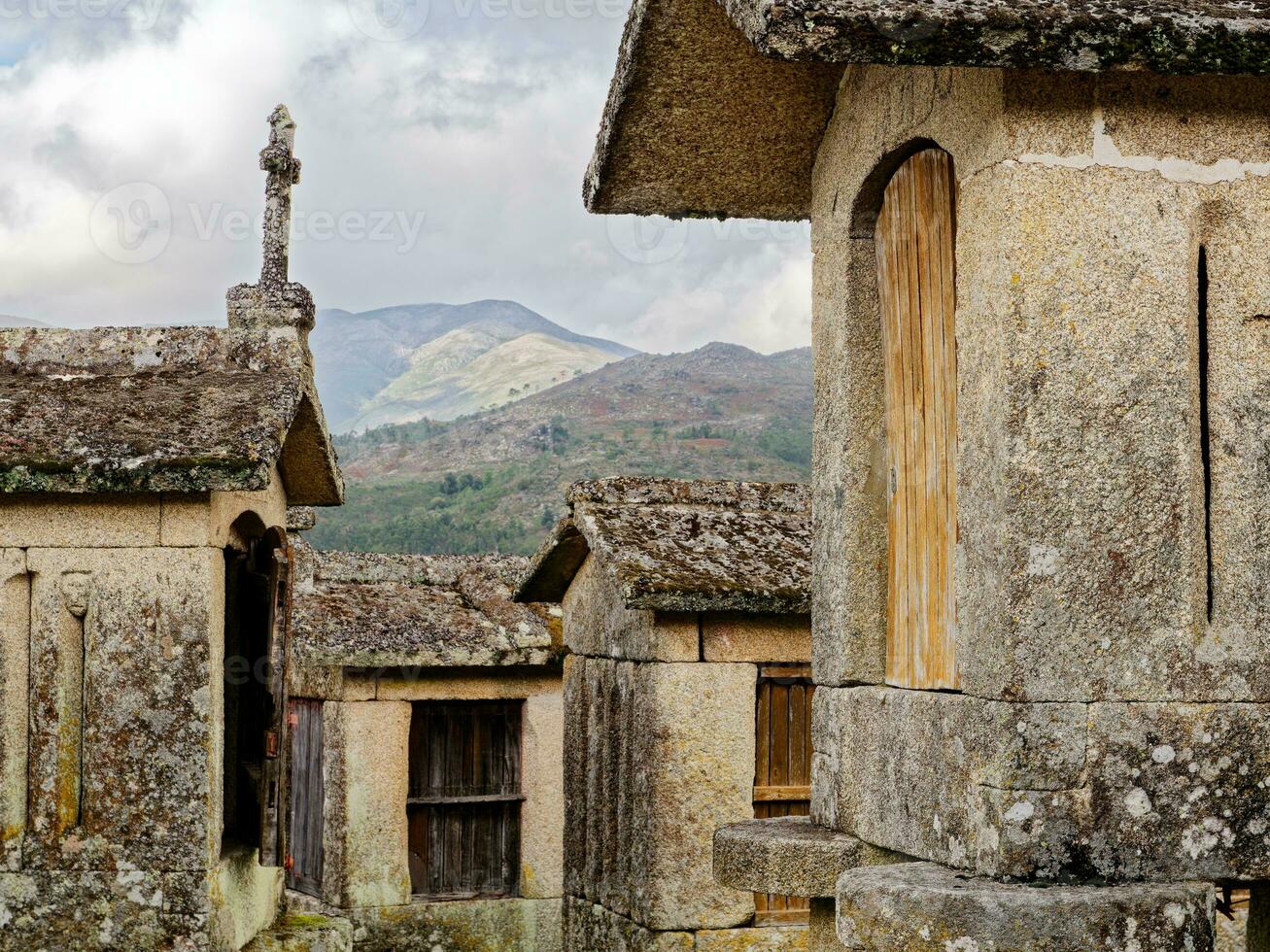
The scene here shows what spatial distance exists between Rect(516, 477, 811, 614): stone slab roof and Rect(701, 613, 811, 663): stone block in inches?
10.6

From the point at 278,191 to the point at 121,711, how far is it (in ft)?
16.5

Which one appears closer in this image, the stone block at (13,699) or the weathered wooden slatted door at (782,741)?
the stone block at (13,699)

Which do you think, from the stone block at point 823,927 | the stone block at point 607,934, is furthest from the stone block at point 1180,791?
the stone block at point 607,934

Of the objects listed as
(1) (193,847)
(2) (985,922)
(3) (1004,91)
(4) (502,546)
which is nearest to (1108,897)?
(2) (985,922)

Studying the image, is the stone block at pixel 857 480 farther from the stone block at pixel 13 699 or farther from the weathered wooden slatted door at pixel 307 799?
the weathered wooden slatted door at pixel 307 799

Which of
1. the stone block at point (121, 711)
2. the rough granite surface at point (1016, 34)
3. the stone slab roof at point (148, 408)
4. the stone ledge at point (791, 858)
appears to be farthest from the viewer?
the stone block at point (121, 711)

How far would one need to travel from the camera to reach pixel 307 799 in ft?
37.4

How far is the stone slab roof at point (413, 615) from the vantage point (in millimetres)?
10445

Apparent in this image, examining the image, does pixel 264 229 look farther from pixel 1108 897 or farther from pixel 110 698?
pixel 1108 897

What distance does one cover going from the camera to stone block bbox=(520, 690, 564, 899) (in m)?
11.2

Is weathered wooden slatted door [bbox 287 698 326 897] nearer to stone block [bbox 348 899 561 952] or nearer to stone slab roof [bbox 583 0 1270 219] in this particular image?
stone block [bbox 348 899 561 952]

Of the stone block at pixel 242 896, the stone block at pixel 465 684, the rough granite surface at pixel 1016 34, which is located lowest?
the stone block at pixel 242 896

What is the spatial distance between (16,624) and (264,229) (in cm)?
505

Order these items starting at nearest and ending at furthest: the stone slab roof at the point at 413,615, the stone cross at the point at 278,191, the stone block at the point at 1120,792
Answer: the stone block at the point at 1120,792
the stone cross at the point at 278,191
the stone slab roof at the point at 413,615
